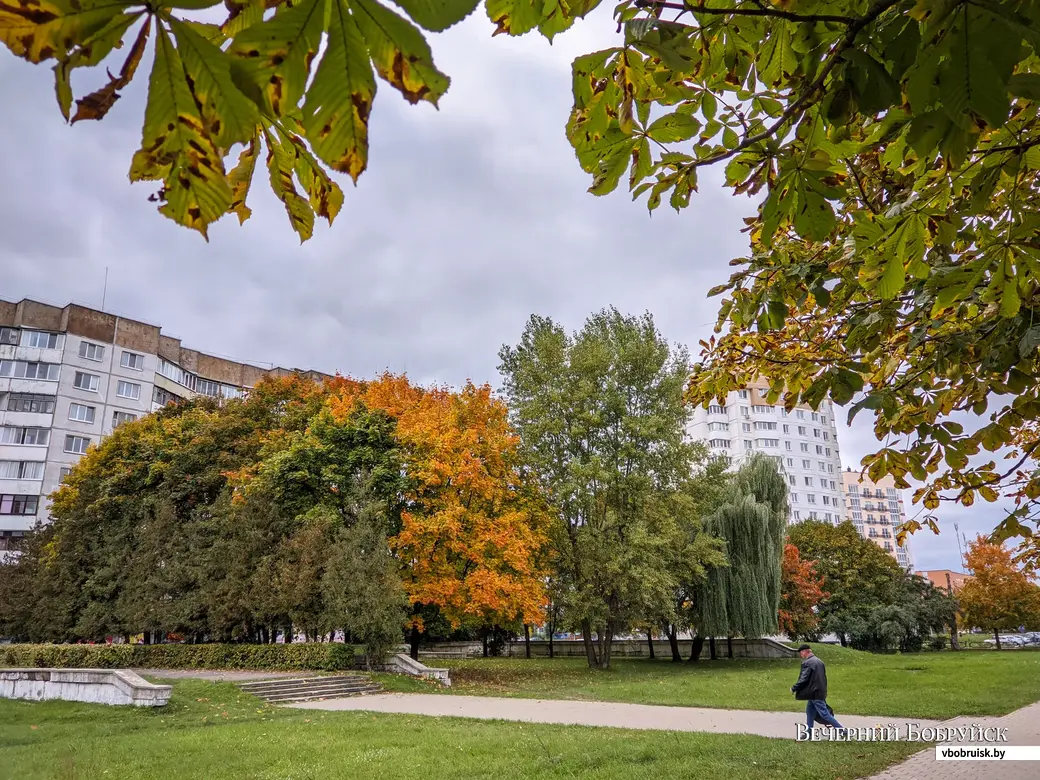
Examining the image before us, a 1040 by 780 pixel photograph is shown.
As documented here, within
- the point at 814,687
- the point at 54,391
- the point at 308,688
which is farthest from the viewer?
the point at 54,391

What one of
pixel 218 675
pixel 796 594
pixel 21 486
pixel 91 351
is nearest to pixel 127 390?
pixel 91 351

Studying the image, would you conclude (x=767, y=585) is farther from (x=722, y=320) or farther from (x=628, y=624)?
(x=722, y=320)

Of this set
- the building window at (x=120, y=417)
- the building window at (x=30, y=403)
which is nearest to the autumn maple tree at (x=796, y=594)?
the building window at (x=120, y=417)

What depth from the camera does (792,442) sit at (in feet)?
224

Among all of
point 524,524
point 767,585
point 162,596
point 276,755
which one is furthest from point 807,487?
point 276,755

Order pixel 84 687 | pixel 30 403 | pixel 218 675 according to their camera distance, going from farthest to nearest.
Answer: pixel 30 403 < pixel 218 675 < pixel 84 687

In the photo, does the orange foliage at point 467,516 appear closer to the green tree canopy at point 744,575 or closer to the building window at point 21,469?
the green tree canopy at point 744,575

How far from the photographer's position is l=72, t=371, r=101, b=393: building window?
37062 millimetres

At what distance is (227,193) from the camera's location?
0.95 metres

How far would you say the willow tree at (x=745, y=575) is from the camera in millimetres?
24172

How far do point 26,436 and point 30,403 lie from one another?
186 centimetres

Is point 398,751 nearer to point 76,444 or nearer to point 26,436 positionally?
point 76,444

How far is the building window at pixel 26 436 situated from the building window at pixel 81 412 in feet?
5.01

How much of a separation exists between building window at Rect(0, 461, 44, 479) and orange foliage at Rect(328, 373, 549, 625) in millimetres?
24310
